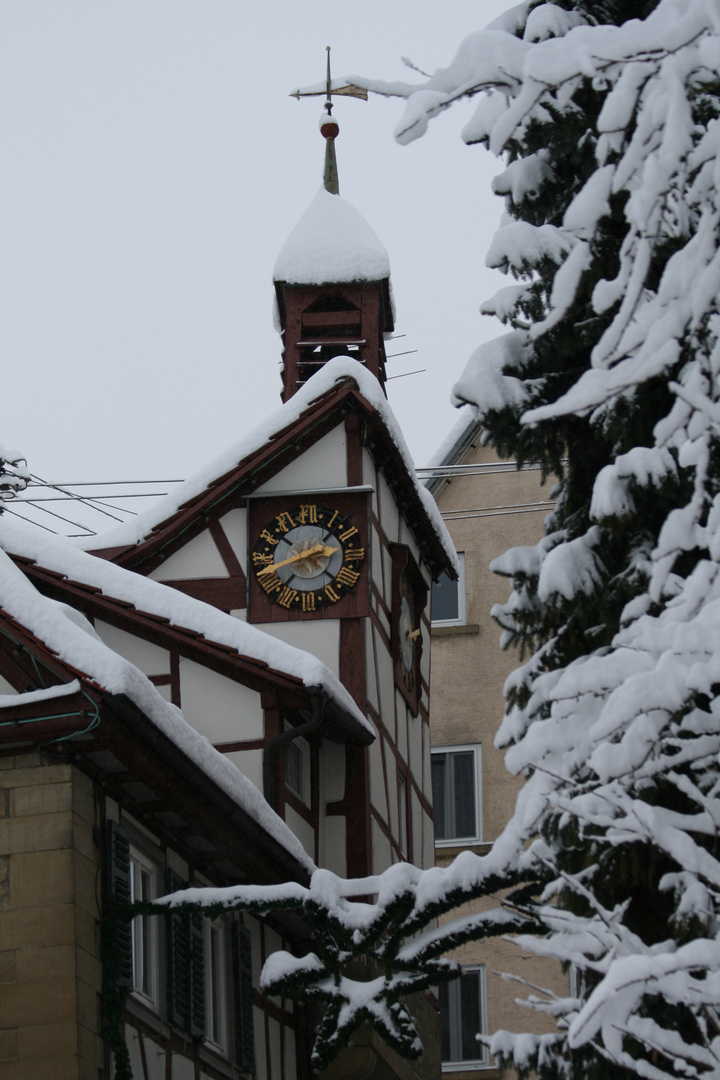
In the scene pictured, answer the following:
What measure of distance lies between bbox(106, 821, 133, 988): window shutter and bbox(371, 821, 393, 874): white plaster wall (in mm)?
6037

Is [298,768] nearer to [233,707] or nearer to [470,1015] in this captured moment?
[233,707]

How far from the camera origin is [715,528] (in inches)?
261

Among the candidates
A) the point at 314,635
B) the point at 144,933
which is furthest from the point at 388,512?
the point at 144,933

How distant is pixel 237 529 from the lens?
1919 cm

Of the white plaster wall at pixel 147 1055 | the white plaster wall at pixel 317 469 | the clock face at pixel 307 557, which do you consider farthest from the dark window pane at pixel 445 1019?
the white plaster wall at pixel 147 1055

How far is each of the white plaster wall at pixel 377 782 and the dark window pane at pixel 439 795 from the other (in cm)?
648

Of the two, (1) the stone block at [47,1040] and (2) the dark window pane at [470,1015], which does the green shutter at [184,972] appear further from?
(2) the dark window pane at [470,1015]

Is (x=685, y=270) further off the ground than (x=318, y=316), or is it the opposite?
(x=318, y=316)

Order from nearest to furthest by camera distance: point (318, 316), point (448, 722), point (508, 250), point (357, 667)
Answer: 1. point (508, 250)
2. point (357, 667)
3. point (318, 316)
4. point (448, 722)

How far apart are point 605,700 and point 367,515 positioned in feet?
39.7

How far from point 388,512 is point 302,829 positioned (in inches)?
183

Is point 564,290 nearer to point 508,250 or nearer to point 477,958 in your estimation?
point 508,250

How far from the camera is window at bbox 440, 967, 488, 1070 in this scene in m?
23.1

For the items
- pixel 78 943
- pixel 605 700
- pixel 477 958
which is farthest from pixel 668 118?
pixel 477 958
